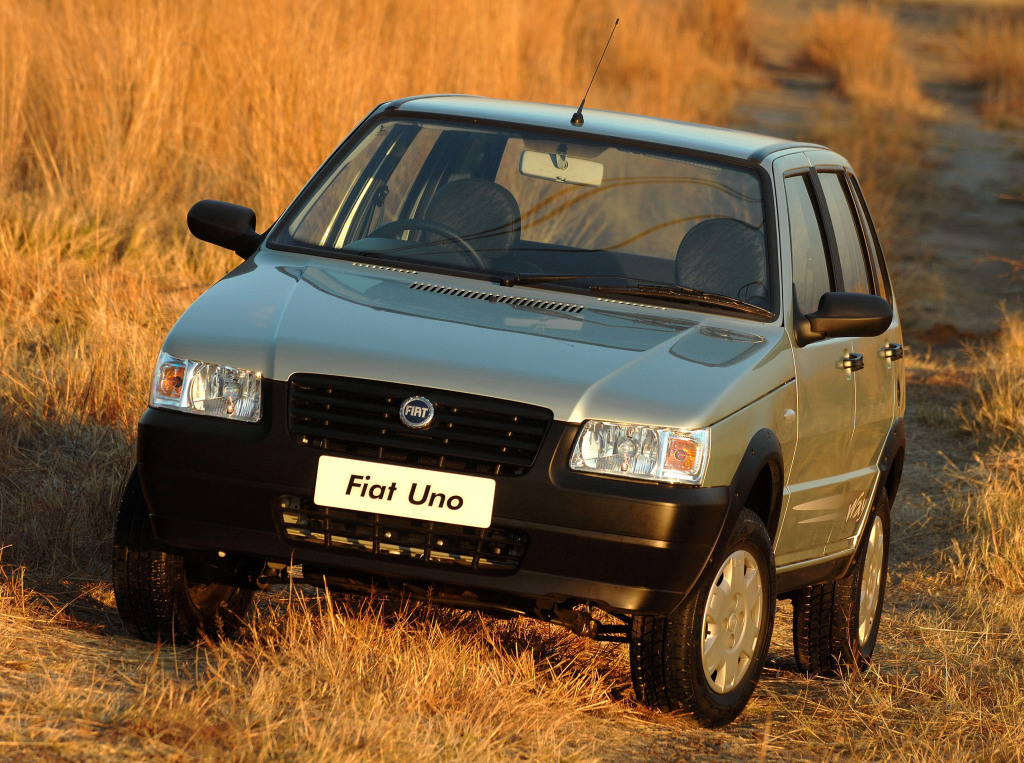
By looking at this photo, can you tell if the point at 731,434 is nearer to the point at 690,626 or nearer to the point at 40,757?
the point at 690,626

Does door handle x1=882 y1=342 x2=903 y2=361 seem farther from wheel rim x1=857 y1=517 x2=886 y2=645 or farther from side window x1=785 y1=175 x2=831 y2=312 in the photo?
wheel rim x1=857 y1=517 x2=886 y2=645

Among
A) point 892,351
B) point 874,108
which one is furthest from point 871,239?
point 874,108

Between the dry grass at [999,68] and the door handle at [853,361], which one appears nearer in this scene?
the door handle at [853,361]

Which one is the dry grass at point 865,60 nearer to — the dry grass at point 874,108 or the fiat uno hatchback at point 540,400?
the dry grass at point 874,108

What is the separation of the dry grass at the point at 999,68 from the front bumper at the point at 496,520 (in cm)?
2287

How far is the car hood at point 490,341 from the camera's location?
389 centimetres

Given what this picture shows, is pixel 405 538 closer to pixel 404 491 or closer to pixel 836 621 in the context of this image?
pixel 404 491

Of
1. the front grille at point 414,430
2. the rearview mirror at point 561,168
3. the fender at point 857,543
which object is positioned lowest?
the fender at point 857,543

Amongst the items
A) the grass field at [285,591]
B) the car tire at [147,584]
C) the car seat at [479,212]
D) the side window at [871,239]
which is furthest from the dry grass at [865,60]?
the car tire at [147,584]

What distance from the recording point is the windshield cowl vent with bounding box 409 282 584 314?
4547 millimetres

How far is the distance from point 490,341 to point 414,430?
1.22 feet

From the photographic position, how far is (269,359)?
399 centimetres

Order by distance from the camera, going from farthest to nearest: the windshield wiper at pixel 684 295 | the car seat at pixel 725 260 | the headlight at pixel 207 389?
the car seat at pixel 725 260, the windshield wiper at pixel 684 295, the headlight at pixel 207 389

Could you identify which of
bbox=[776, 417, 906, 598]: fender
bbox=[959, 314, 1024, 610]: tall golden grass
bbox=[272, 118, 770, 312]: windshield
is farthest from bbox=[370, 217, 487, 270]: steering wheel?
bbox=[959, 314, 1024, 610]: tall golden grass
